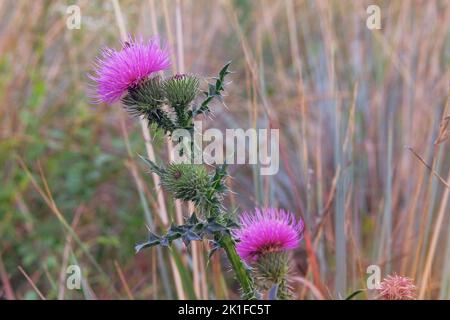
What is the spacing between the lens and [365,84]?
10.3 feet

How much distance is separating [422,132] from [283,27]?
1.45 m

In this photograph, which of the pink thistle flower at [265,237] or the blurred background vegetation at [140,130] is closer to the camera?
the pink thistle flower at [265,237]

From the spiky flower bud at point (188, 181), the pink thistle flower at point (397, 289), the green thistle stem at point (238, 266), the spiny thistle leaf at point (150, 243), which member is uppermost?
the spiky flower bud at point (188, 181)

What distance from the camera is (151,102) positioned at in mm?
1214

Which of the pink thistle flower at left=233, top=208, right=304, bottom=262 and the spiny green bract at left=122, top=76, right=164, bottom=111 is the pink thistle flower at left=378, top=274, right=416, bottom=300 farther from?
the spiny green bract at left=122, top=76, right=164, bottom=111

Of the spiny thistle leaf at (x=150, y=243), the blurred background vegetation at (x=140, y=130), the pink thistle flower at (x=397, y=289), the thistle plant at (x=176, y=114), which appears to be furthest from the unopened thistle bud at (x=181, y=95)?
the blurred background vegetation at (x=140, y=130)

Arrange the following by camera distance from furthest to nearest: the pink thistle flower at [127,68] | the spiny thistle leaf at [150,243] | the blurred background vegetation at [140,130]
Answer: the blurred background vegetation at [140,130] → the pink thistle flower at [127,68] → the spiny thistle leaf at [150,243]

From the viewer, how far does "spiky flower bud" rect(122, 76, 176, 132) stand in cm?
120

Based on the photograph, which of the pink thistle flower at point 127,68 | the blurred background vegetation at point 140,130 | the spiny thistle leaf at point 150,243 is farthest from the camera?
the blurred background vegetation at point 140,130

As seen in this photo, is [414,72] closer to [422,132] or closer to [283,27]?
[422,132]

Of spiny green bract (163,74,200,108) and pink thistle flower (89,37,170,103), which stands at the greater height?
pink thistle flower (89,37,170,103)

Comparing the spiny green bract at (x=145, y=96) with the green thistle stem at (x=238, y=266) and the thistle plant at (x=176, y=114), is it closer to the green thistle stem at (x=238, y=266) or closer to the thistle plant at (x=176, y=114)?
the thistle plant at (x=176, y=114)

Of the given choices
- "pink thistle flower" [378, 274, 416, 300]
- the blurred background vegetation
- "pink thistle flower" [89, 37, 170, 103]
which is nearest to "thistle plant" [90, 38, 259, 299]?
"pink thistle flower" [89, 37, 170, 103]

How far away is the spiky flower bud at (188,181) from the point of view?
118 cm
